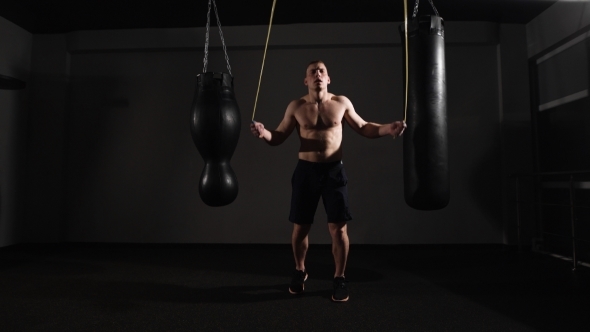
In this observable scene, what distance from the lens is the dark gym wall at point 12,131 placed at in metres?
3.63

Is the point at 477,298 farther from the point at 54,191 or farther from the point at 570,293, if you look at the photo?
the point at 54,191

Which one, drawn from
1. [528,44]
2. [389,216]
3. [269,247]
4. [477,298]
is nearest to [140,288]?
[269,247]

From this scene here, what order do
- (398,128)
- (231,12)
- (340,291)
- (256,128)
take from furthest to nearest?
1. (231,12)
2. (340,291)
3. (256,128)
4. (398,128)

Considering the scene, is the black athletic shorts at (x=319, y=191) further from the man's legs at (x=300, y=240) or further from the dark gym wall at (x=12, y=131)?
the dark gym wall at (x=12, y=131)

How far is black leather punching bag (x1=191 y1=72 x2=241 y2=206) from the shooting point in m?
1.85

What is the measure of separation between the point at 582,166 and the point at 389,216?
66.9 inches

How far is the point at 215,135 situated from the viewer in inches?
72.8

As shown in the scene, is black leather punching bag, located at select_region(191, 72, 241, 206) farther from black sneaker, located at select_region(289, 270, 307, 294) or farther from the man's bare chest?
black sneaker, located at select_region(289, 270, 307, 294)

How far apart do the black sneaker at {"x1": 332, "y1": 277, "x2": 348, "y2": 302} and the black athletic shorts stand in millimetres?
358

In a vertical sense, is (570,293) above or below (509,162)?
below

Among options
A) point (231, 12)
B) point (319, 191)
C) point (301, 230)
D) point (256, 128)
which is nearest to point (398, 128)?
point (319, 191)

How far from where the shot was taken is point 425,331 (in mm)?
1564

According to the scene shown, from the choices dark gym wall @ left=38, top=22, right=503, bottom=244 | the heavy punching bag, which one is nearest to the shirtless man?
the heavy punching bag

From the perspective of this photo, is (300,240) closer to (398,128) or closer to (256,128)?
(256,128)
